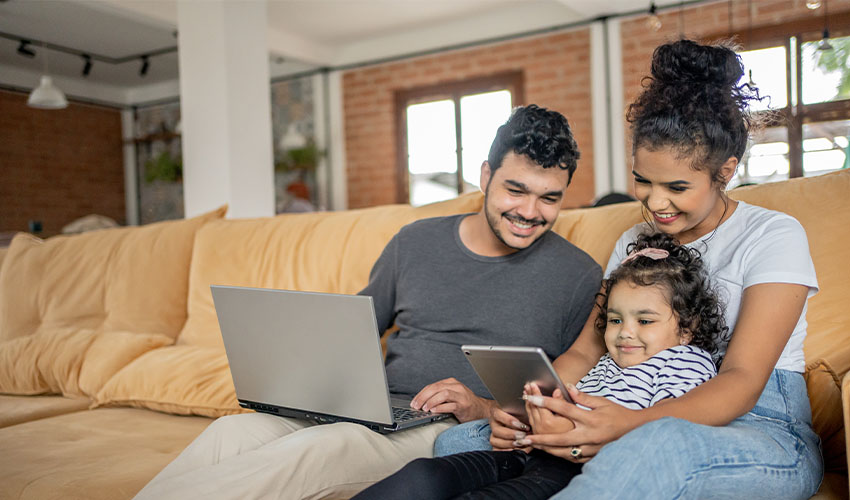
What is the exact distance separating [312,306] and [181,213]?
7707mm

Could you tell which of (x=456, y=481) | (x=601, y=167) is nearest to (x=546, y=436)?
(x=456, y=481)

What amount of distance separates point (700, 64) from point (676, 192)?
0.86 ft

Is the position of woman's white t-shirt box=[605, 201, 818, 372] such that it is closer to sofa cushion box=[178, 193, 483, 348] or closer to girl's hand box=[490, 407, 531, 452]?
girl's hand box=[490, 407, 531, 452]

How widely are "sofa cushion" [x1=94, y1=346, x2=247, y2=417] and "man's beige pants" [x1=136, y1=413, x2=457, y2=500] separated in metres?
0.56

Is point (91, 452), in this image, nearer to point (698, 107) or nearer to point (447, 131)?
point (698, 107)

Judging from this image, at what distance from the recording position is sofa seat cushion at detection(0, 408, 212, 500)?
4.75ft

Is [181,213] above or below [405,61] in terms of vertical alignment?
below

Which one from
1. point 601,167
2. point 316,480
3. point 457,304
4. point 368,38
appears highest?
point 368,38

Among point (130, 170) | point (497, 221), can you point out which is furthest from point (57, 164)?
point (497, 221)

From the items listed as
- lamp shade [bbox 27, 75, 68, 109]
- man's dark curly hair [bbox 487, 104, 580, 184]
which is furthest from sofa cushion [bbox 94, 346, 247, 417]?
lamp shade [bbox 27, 75, 68, 109]

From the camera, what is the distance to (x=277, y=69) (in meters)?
7.57

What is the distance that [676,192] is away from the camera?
1319 millimetres

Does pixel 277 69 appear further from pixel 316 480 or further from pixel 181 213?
pixel 316 480

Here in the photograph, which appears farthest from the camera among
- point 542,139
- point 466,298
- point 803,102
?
point 803,102
